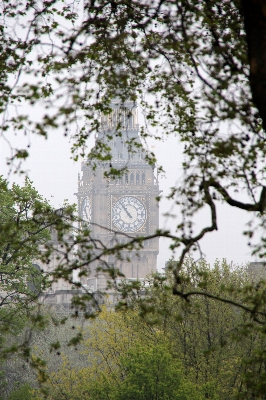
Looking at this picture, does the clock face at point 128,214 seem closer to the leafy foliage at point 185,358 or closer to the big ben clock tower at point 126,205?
the big ben clock tower at point 126,205

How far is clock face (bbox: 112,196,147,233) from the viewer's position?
136 meters

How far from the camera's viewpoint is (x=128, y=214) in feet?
462

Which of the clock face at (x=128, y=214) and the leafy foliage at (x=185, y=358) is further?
the clock face at (x=128, y=214)

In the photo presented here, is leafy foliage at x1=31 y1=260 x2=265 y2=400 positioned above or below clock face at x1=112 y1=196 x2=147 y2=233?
below

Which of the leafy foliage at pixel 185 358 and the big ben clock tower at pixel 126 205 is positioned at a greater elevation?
the big ben clock tower at pixel 126 205

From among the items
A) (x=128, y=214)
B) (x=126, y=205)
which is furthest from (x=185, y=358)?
(x=126, y=205)

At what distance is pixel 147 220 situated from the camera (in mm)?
136000

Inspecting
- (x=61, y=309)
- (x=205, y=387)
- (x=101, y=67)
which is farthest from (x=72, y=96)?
(x=61, y=309)

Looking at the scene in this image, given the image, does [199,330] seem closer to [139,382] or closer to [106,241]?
[139,382]

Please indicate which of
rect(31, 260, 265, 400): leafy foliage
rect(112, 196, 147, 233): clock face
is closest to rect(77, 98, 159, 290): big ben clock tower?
rect(112, 196, 147, 233): clock face

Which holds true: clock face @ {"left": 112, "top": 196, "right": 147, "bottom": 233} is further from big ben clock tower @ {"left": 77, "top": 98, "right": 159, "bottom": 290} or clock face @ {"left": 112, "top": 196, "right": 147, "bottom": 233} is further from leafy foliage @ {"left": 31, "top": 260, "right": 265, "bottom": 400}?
leafy foliage @ {"left": 31, "top": 260, "right": 265, "bottom": 400}

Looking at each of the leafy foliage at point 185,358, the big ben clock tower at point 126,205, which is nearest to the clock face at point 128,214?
the big ben clock tower at point 126,205

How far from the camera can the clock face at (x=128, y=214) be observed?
446 feet

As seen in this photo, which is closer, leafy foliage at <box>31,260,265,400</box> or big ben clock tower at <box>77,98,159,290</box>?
leafy foliage at <box>31,260,265,400</box>
